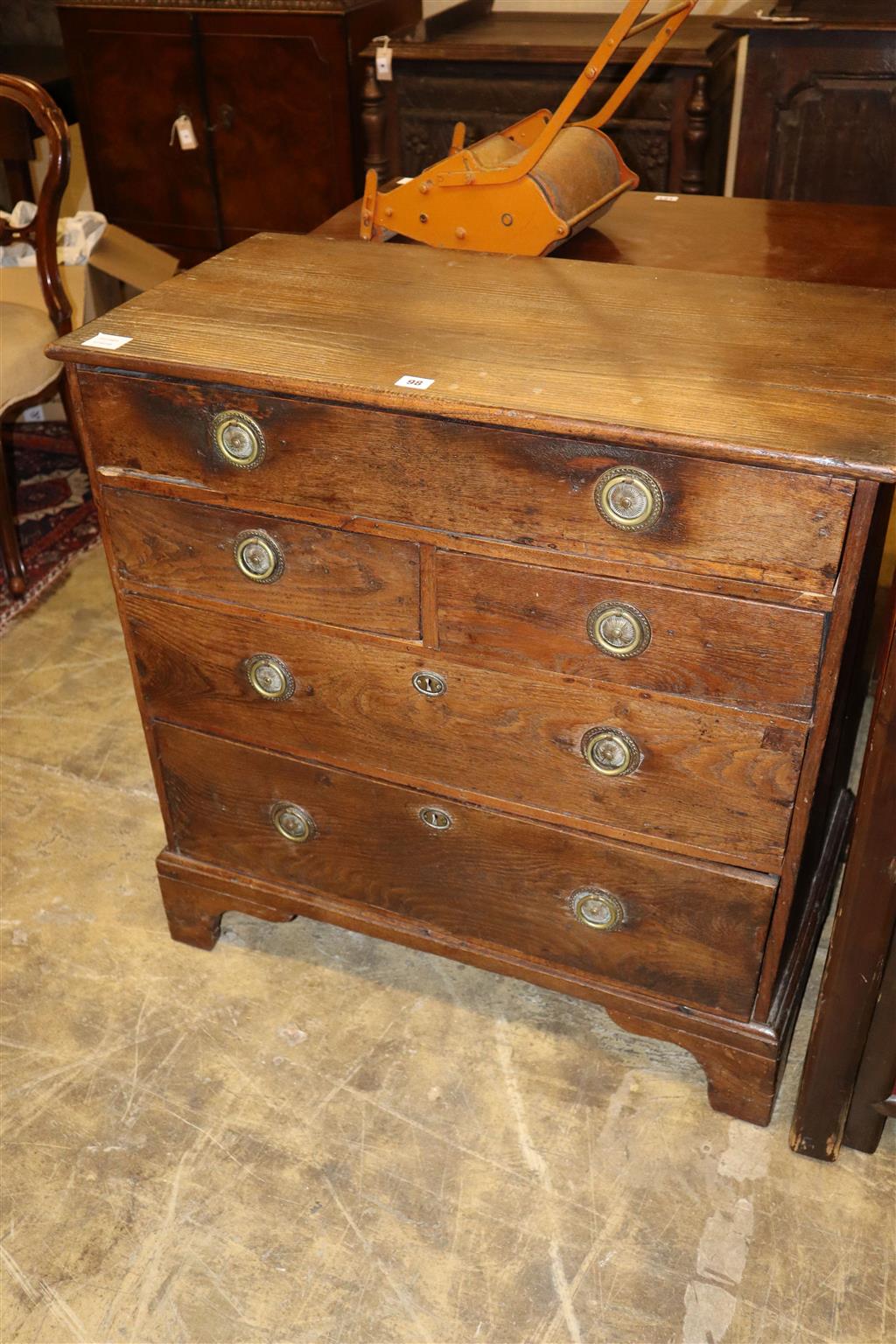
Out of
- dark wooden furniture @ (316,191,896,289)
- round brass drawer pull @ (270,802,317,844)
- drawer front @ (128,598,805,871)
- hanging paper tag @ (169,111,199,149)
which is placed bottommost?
round brass drawer pull @ (270,802,317,844)

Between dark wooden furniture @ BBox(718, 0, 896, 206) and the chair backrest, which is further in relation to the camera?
dark wooden furniture @ BBox(718, 0, 896, 206)

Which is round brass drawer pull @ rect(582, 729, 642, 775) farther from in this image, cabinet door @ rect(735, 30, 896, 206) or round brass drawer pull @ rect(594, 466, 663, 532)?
cabinet door @ rect(735, 30, 896, 206)

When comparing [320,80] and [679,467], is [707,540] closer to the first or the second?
[679,467]

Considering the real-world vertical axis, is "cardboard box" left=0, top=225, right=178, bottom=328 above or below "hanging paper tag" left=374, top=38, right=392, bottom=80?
below

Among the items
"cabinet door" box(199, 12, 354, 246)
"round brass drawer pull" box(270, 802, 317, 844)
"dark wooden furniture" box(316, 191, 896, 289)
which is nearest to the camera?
"round brass drawer pull" box(270, 802, 317, 844)

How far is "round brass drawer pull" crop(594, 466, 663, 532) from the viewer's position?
4.25ft

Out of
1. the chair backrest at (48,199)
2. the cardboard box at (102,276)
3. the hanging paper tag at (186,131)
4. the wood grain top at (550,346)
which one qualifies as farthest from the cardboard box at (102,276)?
the wood grain top at (550,346)

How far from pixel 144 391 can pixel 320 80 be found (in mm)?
2499

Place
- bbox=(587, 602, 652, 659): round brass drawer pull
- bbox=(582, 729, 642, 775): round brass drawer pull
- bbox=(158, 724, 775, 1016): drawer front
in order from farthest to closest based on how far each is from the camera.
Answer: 1. bbox=(158, 724, 775, 1016): drawer front
2. bbox=(582, 729, 642, 775): round brass drawer pull
3. bbox=(587, 602, 652, 659): round brass drawer pull

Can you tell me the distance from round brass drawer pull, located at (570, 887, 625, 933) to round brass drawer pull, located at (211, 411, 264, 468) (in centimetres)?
Result: 72

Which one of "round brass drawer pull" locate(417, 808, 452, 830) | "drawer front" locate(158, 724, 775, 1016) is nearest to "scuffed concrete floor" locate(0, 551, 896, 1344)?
"drawer front" locate(158, 724, 775, 1016)

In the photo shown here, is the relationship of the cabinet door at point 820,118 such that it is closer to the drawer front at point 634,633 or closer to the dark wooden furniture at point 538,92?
the dark wooden furniture at point 538,92

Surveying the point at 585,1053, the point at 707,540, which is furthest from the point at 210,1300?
the point at 707,540

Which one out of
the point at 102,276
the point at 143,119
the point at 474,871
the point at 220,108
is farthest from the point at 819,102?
the point at 474,871
